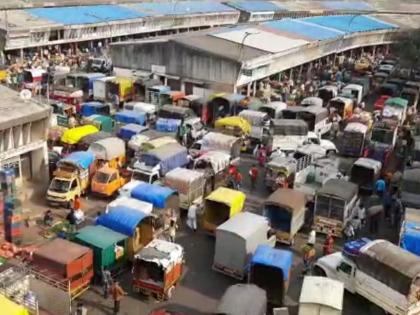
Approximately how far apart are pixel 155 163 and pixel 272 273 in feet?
36.1

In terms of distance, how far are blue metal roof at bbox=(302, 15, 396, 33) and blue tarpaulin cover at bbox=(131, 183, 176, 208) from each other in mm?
46457

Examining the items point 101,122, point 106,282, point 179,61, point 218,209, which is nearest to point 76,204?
point 218,209

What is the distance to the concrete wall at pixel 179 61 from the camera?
145ft

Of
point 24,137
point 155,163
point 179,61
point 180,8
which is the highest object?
point 180,8

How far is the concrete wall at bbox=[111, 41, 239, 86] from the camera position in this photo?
44188 mm

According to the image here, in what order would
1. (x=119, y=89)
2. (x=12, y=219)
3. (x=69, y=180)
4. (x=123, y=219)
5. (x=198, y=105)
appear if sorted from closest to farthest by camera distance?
1. (x=123, y=219)
2. (x=12, y=219)
3. (x=69, y=180)
4. (x=198, y=105)
5. (x=119, y=89)

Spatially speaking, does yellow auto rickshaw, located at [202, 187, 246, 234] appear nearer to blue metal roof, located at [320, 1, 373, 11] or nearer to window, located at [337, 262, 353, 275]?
window, located at [337, 262, 353, 275]

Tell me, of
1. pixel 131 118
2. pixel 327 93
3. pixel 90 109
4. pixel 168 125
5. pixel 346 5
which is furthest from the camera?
pixel 346 5

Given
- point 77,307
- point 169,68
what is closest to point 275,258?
point 77,307

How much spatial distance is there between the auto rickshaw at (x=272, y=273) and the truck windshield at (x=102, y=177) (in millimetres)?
10265

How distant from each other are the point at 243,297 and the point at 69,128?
2074 centimetres

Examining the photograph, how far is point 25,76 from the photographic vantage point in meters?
47.8

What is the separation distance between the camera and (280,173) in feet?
93.6

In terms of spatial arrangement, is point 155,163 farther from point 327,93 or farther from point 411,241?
point 327,93
